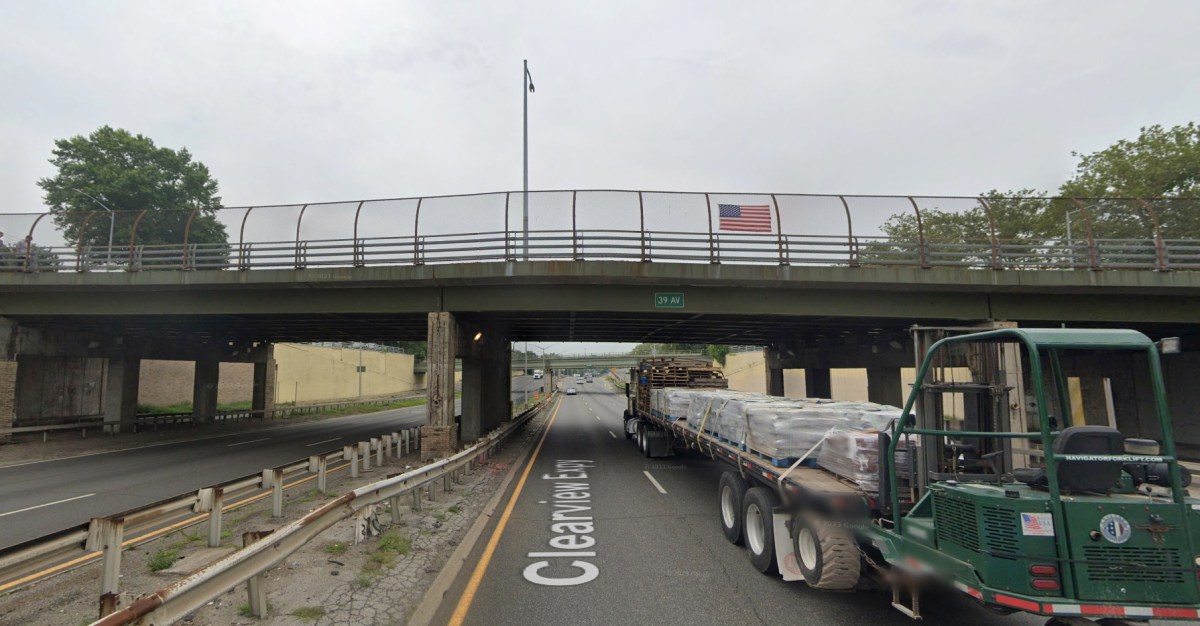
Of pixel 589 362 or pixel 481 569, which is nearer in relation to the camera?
pixel 481 569

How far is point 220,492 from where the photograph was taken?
695 centimetres

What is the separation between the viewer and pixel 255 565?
4523 mm

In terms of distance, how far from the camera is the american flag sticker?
11.4ft

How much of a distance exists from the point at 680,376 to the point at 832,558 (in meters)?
13.3

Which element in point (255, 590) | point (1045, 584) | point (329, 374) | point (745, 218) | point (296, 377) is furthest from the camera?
point (329, 374)

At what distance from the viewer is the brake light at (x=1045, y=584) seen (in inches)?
135

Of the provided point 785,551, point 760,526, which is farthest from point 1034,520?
point 760,526

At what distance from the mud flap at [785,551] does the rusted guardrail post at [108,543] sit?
605cm

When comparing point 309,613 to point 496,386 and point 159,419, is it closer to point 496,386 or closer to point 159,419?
point 496,386

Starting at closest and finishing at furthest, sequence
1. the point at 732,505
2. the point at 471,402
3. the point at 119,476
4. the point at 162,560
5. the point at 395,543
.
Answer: the point at 162,560, the point at 395,543, the point at 732,505, the point at 119,476, the point at 471,402

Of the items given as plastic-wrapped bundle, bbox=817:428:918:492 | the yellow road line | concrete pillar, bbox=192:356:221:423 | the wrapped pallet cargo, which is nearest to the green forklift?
plastic-wrapped bundle, bbox=817:428:918:492

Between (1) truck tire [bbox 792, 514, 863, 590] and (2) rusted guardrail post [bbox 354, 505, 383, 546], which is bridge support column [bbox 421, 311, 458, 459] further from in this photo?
(1) truck tire [bbox 792, 514, 863, 590]

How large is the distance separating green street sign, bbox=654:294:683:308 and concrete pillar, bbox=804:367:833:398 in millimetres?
14980

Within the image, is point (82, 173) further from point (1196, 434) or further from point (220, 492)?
point (1196, 434)
